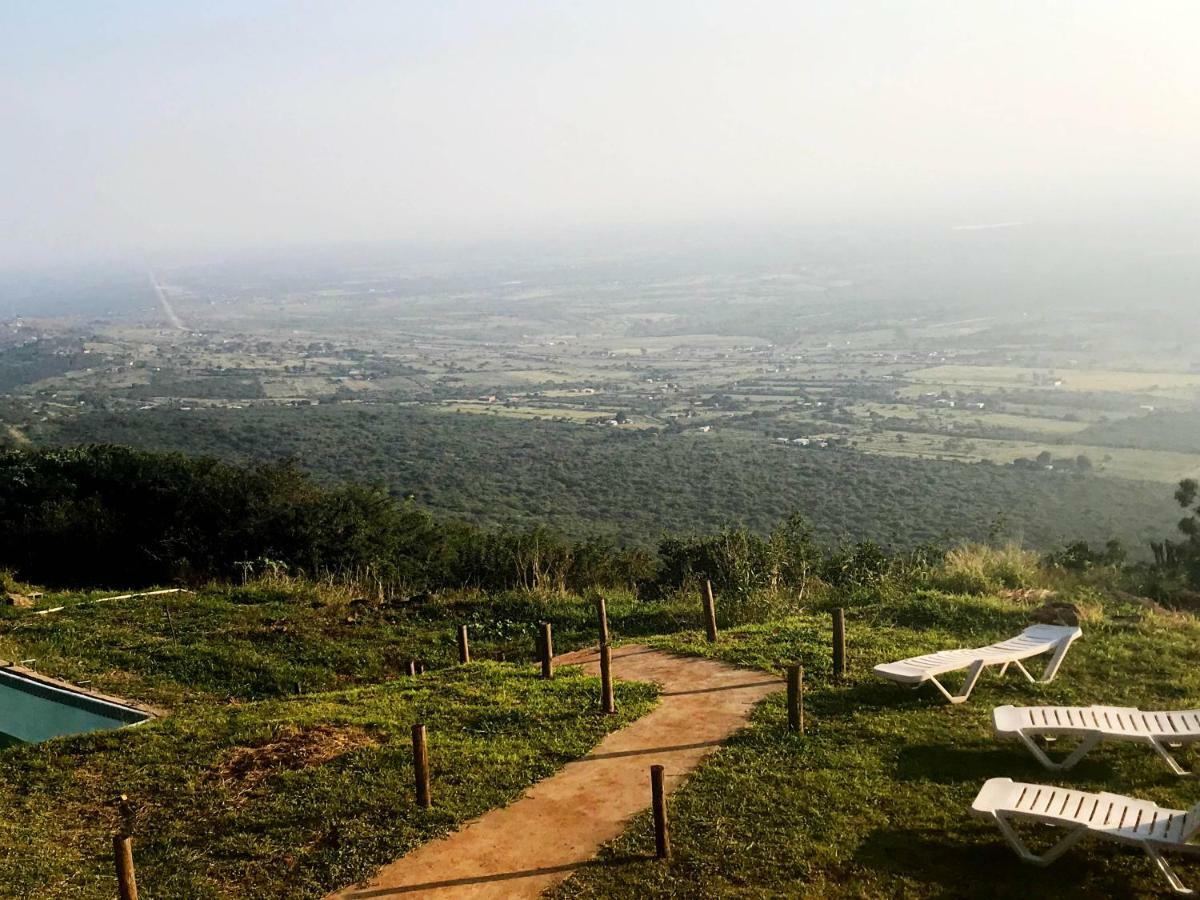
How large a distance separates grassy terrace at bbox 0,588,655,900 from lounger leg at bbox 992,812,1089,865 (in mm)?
2807

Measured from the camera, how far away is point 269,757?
7.05 meters

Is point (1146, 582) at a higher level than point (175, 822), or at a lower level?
lower

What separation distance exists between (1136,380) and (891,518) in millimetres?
30547

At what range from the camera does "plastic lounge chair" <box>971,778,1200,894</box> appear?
4844 millimetres

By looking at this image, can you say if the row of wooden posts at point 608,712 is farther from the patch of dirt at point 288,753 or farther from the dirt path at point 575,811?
the patch of dirt at point 288,753

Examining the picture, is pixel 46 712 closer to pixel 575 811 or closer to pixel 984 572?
pixel 575 811

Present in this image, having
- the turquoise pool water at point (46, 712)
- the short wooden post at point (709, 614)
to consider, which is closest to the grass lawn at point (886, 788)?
the short wooden post at point (709, 614)

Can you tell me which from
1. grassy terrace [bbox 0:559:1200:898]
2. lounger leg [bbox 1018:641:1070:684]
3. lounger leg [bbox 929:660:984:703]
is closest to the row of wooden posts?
grassy terrace [bbox 0:559:1200:898]

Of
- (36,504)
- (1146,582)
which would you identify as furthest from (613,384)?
(1146,582)

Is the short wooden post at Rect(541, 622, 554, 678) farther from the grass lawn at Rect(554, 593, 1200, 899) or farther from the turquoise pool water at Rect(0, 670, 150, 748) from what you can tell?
the turquoise pool water at Rect(0, 670, 150, 748)

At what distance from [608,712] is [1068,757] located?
10.4 ft

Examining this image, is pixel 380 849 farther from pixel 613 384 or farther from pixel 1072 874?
pixel 613 384

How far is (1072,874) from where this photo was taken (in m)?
5.09

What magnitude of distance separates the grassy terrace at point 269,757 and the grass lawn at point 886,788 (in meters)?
1.23
